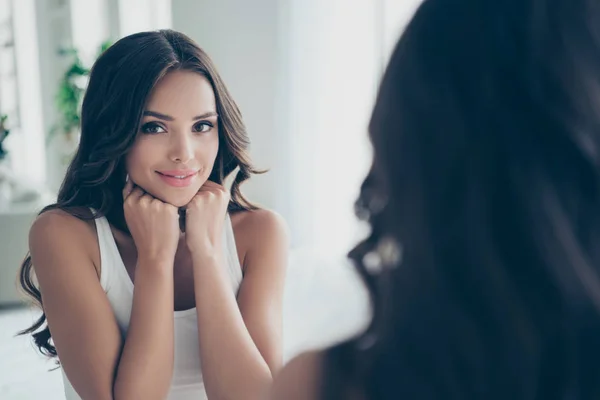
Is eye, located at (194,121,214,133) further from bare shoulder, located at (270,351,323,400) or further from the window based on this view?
the window

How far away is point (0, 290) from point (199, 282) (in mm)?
2772

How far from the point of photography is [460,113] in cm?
45

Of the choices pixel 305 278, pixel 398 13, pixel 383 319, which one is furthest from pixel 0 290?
pixel 383 319

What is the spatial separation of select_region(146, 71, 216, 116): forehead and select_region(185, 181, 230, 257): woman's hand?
0.16 meters

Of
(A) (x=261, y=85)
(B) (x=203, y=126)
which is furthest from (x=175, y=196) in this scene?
(A) (x=261, y=85)

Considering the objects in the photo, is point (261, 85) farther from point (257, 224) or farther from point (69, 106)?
point (257, 224)

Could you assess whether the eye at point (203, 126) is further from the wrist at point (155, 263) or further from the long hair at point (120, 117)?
the wrist at point (155, 263)

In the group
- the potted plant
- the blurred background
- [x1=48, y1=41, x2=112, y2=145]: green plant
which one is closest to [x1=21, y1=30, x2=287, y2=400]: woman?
the blurred background

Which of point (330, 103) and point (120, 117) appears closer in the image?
point (120, 117)

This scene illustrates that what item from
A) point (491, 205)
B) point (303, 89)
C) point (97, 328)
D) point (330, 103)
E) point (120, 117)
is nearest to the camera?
point (491, 205)

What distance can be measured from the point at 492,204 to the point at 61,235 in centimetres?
80

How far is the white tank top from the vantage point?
1068 mm

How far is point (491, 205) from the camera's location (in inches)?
17.9

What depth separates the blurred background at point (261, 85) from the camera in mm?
3947
